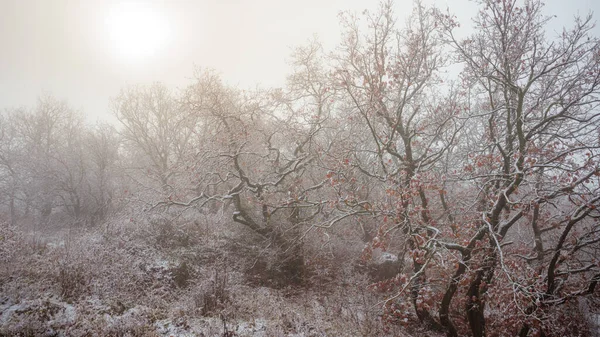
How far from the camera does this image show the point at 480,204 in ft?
28.1

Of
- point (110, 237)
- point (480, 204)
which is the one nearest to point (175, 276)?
point (110, 237)

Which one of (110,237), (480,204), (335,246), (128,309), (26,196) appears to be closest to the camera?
(128,309)

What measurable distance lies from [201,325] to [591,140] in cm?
1146

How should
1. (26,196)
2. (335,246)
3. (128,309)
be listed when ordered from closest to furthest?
(128,309), (335,246), (26,196)

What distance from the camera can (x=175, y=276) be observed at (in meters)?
9.99

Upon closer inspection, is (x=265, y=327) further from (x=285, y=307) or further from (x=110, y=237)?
(x=110, y=237)

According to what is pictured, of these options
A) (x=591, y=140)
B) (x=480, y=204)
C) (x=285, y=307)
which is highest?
(x=591, y=140)

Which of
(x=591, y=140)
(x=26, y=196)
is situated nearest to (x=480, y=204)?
(x=591, y=140)

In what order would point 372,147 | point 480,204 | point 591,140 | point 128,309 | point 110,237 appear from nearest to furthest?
point 128,309, point 591,140, point 480,204, point 110,237, point 372,147

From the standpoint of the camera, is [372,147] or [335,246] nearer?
[335,246]

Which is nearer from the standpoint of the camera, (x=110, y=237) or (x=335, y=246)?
(x=110, y=237)

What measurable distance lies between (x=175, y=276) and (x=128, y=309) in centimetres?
259

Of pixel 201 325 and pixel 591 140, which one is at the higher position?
pixel 591 140

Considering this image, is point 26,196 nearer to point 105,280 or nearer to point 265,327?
point 105,280
